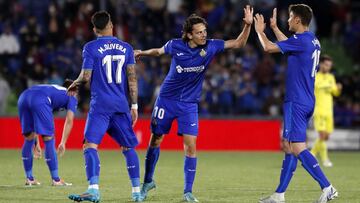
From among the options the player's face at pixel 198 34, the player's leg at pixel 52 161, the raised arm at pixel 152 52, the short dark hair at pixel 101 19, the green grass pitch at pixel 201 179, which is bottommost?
the green grass pitch at pixel 201 179

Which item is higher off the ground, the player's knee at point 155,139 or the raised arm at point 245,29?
the raised arm at point 245,29

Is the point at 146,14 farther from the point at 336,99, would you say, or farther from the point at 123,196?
the point at 123,196

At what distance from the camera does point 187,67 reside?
11.5 meters

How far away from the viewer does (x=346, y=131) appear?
24.0 meters

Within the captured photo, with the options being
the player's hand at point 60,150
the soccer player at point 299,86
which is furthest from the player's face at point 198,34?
the player's hand at point 60,150

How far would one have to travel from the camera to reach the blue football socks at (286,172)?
36.9 ft

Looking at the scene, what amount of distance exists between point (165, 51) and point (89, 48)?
129cm

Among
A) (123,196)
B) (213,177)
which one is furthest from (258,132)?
(123,196)

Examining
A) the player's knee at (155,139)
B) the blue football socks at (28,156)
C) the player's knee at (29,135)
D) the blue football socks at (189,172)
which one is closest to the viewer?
the blue football socks at (189,172)

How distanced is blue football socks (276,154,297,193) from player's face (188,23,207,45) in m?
1.87

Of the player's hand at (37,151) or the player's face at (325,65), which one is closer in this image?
the player's hand at (37,151)

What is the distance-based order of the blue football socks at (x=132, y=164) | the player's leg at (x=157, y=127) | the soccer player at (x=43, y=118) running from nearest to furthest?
the blue football socks at (x=132, y=164), the player's leg at (x=157, y=127), the soccer player at (x=43, y=118)

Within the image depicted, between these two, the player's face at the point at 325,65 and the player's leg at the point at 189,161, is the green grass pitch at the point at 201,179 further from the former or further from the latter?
the player's face at the point at 325,65

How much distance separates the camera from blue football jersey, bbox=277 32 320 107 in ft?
36.2
